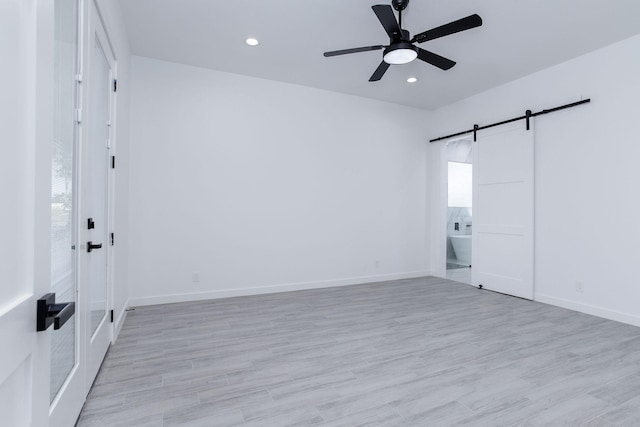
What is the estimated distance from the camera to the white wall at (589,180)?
3.47 meters

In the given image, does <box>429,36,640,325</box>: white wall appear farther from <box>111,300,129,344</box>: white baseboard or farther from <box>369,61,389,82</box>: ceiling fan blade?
<box>111,300,129,344</box>: white baseboard

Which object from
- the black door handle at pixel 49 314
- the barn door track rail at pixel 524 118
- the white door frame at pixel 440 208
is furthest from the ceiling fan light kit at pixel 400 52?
the white door frame at pixel 440 208

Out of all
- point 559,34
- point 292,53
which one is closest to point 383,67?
point 292,53

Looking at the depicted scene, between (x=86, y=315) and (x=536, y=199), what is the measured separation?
4.96m

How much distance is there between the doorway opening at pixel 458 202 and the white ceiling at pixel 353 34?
3.10m

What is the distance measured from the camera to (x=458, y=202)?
7.92 meters

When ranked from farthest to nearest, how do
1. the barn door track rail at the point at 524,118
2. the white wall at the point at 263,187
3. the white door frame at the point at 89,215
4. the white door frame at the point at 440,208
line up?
the white door frame at the point at 440,208 < the white wall at the point at 263,187 < the barn door track rail at the point at 524,118 < the white door frame at the point at 89,215

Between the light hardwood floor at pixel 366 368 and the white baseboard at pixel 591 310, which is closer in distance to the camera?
the light hardwood floor at pixel 366 368

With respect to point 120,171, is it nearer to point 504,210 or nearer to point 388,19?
point 388,19

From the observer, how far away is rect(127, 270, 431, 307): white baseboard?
3979 mm

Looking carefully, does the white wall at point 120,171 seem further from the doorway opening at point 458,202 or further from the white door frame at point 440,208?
the doorway opening at point 458,202

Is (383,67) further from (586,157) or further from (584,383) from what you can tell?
(584,383)

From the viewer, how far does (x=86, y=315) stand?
75.3 inches

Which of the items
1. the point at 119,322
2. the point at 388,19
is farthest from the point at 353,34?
the point at 119,322
